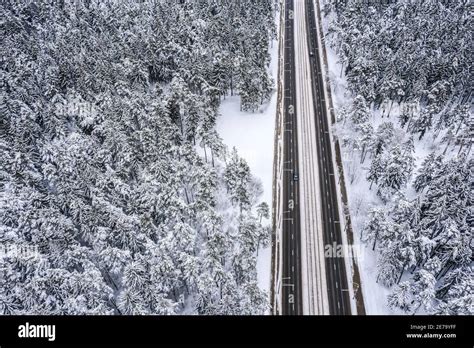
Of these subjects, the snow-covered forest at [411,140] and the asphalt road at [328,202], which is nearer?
the snow-covered forest at [411,140]

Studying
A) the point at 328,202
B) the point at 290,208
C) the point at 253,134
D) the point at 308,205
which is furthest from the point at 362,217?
the point at 253,134

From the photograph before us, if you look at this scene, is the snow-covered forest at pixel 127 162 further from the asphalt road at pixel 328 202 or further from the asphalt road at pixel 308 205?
the asphalt road at pixel 328 202

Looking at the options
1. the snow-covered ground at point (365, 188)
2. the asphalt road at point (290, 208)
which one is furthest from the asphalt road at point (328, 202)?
the asphalt road at point (290, 208)

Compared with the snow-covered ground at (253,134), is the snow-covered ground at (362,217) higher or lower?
lower

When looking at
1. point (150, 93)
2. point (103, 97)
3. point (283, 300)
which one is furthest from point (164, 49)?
point (283, 300)

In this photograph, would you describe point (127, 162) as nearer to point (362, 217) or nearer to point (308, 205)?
point (308, 205)

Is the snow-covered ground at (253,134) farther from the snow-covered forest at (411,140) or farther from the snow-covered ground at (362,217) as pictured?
the snow-covered forest at (411,140)

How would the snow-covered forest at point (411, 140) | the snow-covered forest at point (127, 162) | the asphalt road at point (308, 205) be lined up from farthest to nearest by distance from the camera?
the asphalt road at point (308, 205), the snow-covered forest at point (411, 140), the snow-covered forest at point (127, 162)

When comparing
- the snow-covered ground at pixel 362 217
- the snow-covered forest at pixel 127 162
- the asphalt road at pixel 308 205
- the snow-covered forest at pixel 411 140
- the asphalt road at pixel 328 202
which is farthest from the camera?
the asphalt road at pixel 308 205
